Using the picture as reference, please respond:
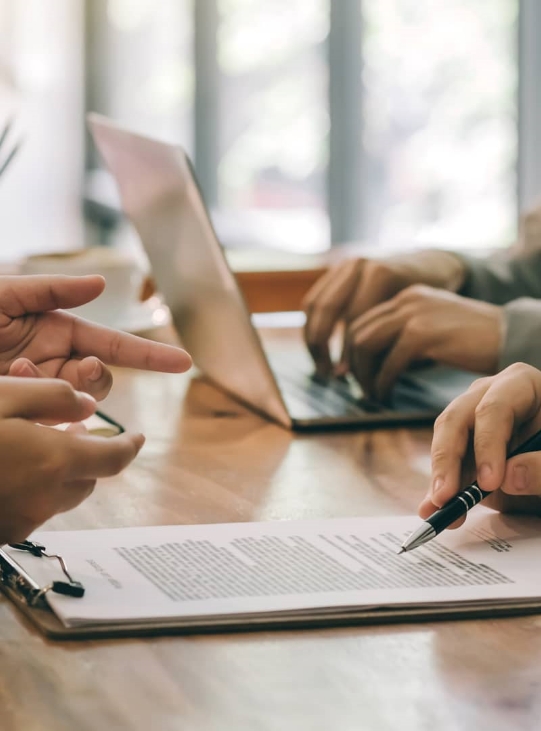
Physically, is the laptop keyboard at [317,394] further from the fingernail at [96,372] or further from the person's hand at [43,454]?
the person's hand at [43,454]

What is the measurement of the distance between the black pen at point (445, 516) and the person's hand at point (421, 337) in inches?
17.4

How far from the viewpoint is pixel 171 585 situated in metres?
0.56

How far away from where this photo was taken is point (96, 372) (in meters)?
0.73

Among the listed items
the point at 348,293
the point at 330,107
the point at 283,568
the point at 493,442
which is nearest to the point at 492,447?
the point at 493,442

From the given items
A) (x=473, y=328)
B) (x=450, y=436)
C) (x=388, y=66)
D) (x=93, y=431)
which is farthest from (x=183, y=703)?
(x=388, y=66)

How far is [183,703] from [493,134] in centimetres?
372

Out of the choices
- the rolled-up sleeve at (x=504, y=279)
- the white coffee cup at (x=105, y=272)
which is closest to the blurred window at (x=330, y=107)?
the rolled-up sleeve at (x=504, y=279)

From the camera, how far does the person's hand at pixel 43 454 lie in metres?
0.53

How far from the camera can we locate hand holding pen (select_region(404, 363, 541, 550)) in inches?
25.9

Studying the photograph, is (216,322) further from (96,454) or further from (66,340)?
(96,454)

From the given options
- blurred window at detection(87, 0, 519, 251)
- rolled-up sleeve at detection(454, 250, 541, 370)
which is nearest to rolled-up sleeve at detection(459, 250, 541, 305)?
rolled-up sleeve at detection(454, 250, 541, 370)

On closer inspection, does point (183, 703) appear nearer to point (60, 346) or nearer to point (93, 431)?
point (60, 346)

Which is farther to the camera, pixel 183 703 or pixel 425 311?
pixel 425 311

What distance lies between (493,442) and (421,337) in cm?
44
